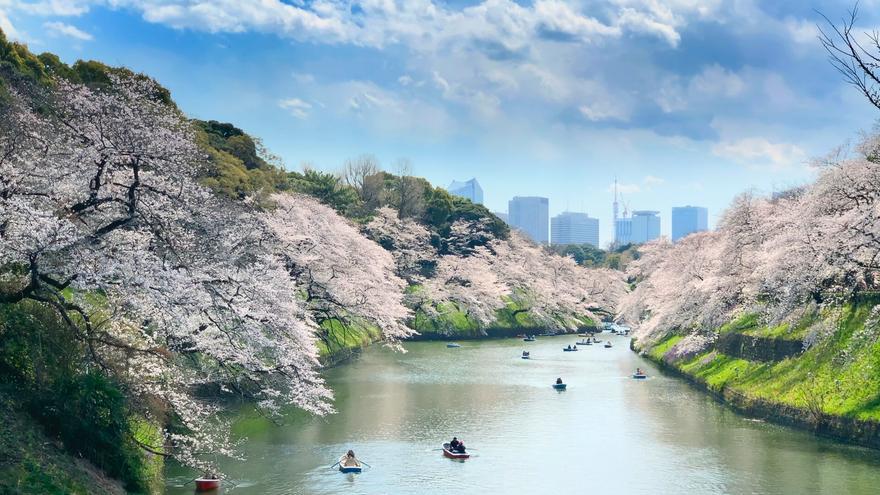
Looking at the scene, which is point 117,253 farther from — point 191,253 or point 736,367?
point 736,367

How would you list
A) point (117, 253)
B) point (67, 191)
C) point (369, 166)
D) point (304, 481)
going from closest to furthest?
point (117, 253), point (67, 191), point (304, 481), point (369, 166)

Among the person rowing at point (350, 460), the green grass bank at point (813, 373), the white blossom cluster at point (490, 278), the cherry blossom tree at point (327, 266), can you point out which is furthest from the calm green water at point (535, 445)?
the white blossom cluster at point (490, 278)

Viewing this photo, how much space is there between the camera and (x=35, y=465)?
47.4ft

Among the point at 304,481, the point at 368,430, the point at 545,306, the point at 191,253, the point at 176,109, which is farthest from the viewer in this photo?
the point at 545,306

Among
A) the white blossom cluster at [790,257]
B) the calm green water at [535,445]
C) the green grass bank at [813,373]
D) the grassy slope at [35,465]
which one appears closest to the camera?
the grassy slope at [35,465]

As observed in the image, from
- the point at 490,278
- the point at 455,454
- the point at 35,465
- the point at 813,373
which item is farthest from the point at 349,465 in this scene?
the point at 490,278

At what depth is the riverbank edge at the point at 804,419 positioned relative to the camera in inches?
1052

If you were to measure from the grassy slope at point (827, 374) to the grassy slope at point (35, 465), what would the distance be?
25464 millimetres

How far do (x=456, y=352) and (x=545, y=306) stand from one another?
2958 cm

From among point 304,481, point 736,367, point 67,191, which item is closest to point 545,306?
point 736,367

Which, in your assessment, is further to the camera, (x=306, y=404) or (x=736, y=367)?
(x=736, y=367)

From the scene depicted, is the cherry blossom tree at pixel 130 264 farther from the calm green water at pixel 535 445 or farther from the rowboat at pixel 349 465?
the calm green water at pixel 535 445

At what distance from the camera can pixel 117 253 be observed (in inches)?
664

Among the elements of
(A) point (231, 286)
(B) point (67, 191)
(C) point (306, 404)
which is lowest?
(C) point (306, 404)
